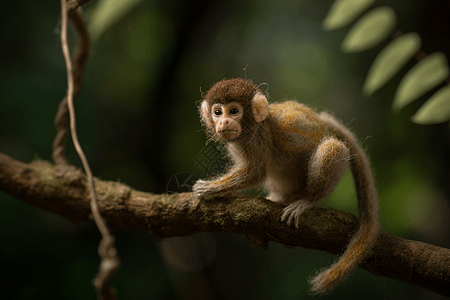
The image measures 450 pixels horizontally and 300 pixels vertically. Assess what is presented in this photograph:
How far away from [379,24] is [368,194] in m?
Result: 0.94

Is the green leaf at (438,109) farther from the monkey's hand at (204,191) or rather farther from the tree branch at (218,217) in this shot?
the monkey's hand at (204,191)

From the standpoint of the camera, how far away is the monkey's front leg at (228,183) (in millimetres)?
1648

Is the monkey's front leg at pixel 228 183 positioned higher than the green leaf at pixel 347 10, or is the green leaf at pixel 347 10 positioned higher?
the green leaf at pixel 347 10

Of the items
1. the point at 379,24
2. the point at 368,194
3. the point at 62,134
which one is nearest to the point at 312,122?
the point at 368,194

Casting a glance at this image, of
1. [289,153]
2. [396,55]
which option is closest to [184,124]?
[289,153]

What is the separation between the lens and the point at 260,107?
164 cm

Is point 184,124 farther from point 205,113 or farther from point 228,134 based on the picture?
point 228,134

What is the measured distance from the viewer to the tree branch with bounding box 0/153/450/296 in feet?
4.56

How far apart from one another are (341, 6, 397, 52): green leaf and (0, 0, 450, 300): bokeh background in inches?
39.2

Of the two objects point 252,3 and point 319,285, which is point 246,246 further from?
point 252,3

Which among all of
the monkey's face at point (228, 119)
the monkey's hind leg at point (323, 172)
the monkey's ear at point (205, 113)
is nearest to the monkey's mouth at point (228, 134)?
the monkey's face at point (228, 119)

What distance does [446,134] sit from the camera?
2.85 metres

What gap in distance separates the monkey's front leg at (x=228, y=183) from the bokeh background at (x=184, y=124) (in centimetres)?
113

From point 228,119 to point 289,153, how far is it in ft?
1.58
